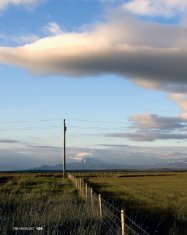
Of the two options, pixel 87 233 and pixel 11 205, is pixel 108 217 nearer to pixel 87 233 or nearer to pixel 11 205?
pixel 87 233

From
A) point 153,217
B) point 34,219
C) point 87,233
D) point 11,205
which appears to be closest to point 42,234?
point 87,233

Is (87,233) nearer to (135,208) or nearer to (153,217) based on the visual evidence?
(153,217)

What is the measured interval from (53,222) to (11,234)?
7.63ft

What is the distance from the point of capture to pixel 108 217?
1717cm

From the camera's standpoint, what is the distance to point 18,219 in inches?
654

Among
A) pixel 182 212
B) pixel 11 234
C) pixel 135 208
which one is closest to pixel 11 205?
pixel 135 208

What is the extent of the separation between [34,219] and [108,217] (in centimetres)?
265

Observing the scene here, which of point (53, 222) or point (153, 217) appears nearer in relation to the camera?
point (53, 222)

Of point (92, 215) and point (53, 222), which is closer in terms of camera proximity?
point (53, 222)

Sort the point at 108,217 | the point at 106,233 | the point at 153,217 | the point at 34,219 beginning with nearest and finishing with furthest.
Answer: the point at 106,233 < the point at 34,219 < the point at 108,217 < the point at 153,217

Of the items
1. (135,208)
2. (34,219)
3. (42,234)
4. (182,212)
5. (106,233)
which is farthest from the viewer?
(135,208)

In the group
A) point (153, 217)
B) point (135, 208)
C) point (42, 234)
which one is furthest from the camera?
point (135, 208)

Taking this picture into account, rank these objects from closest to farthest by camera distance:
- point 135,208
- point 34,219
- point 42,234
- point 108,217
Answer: point 42,234
point 34,219
point 108,217
point 135,208

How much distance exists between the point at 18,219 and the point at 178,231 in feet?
17.3
